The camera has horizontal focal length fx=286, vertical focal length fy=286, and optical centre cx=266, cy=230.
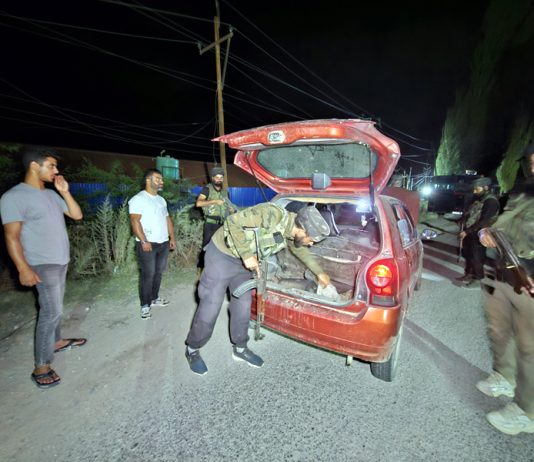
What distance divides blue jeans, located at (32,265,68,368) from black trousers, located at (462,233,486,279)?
19.5 ft

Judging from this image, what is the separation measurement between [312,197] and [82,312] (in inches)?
132

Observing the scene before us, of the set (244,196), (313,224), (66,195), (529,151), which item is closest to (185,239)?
(66,195)

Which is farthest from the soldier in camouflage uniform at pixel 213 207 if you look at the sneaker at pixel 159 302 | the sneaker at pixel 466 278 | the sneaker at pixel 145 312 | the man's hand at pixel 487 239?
the sneaker at pixel 466 278

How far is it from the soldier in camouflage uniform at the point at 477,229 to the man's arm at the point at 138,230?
5147 millimetres

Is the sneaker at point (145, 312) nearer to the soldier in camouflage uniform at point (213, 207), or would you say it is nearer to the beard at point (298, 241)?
the soldier in camouflage uniform at point (213, 207)

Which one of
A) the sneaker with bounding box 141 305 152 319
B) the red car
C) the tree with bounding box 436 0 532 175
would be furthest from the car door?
the tree with bounding box 436 0 532 175

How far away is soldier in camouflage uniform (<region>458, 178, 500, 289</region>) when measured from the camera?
4812 millimetres

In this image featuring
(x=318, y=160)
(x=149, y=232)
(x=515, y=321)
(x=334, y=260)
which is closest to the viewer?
(x=515, y=321)

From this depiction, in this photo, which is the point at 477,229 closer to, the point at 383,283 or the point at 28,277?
the point at 383,283

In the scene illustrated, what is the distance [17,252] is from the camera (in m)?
2.24

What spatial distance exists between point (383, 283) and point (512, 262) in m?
0.91

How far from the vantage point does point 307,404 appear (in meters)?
2.28

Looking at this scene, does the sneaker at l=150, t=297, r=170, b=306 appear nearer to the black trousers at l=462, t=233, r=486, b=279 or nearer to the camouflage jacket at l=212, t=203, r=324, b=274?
the camouflage jacket at l=212, t=203, r=324, b=274

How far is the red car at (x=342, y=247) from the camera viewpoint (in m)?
2.31
